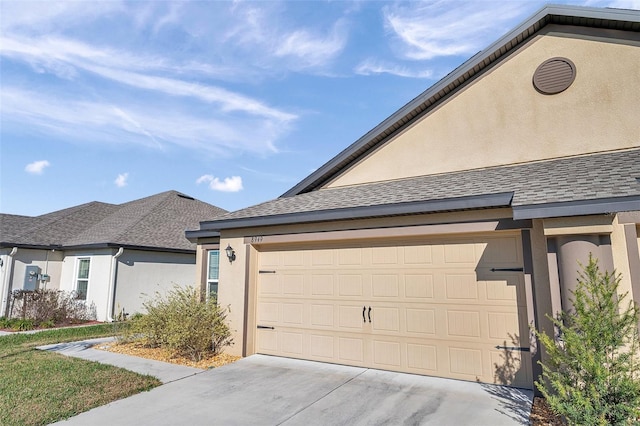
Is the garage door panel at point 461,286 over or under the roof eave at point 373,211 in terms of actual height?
under

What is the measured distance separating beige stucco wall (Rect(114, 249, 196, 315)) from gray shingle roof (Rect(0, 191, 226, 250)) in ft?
1.79

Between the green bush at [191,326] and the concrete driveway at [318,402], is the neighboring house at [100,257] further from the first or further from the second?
the concrete driveway at [318,402]

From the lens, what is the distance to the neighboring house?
1407 centimetres

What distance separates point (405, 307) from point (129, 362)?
18.6 ft

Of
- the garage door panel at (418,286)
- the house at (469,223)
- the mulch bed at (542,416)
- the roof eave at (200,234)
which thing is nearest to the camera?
the mulch bed at (542,416)

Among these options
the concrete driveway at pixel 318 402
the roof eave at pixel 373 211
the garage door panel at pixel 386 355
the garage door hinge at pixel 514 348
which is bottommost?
the concrete driveway at pixel 318 402

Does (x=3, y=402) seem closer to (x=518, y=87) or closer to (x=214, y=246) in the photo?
(x=214, y=246)

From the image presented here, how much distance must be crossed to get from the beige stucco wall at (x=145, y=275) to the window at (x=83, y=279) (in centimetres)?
170

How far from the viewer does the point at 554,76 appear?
7566mm

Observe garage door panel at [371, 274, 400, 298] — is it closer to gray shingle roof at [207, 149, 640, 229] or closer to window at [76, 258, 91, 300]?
gray shingle roof at [207, 149, 640, 229]

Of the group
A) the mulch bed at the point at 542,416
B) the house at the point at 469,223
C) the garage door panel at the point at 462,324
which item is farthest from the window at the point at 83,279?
the mulch bed at the point at 542,416

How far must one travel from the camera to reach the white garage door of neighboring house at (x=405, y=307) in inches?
229

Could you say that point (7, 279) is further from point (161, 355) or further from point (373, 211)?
point (373, 211)

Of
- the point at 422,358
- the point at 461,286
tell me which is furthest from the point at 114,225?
the point at 461,286
